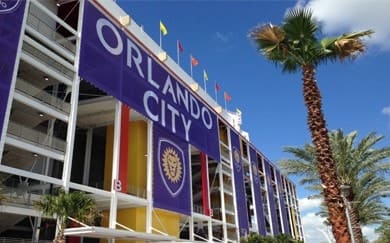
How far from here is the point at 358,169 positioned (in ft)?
108

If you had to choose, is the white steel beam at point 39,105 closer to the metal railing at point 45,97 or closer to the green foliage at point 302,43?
the metal railing at point 45,97

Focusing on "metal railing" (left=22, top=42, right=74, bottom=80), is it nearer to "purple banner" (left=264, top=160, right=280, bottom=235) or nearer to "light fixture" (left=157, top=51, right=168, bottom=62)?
"light fixture" (left=157, top=51, right=168, bottom=62)

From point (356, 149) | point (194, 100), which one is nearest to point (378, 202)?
point (356, 149)

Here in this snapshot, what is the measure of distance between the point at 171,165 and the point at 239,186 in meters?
16.1

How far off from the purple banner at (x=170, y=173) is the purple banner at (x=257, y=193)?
61.1ft

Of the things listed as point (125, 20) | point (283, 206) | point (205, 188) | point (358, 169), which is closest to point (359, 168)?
point (358, 169)

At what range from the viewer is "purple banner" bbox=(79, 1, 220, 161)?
26312 millimetres

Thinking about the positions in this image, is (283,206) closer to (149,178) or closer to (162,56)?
(162,56)

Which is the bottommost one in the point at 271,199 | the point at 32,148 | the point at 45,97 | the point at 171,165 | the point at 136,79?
the point at 32,148

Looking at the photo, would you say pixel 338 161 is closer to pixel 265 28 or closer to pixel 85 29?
pixel 265 28

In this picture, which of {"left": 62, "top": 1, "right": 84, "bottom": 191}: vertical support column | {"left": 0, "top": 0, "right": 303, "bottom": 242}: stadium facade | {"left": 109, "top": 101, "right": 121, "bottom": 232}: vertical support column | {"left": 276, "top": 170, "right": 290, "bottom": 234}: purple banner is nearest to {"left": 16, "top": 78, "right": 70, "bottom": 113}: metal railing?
{"left": 0, "top": 0, "right": 303, "bottom": 242}: stadium facade

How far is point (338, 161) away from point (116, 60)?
804 inches

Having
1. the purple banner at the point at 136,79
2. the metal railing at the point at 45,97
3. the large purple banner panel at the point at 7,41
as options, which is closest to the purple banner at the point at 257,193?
the purple banner at the point at 136,79

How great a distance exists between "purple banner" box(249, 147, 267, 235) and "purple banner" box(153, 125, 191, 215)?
61.1 feet
